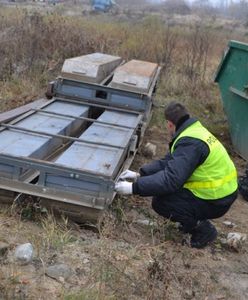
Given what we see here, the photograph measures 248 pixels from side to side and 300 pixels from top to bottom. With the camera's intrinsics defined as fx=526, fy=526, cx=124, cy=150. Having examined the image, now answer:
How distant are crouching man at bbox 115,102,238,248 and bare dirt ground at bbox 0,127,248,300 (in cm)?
24

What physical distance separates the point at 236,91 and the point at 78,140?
366 centimetres

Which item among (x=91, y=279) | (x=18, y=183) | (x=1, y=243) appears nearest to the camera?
(x=91, y=279)

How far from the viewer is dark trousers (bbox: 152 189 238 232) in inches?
173

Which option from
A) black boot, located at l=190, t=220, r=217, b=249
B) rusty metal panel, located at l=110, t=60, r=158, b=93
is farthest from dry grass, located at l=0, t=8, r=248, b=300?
rusty metal panel, located at l=110, t=60, r=158, b=93

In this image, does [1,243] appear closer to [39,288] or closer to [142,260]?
[39,288]

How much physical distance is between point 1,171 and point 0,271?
4.34 ft

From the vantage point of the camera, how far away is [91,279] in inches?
128

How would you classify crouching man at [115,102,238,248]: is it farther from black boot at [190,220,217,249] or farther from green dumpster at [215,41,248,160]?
green dumpster at [215,41,248,160]

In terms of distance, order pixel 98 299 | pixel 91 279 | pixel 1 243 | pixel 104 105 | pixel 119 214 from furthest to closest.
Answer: pixel 104 105 < pixel 119 214 < pixel 1 243 < pixel 91 279 < pixel 98 299

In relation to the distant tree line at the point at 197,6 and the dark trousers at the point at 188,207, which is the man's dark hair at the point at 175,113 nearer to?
the dark trousers at the point at 188,207

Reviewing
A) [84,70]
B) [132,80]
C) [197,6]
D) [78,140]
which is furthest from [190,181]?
[197,6]

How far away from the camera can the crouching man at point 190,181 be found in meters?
4.13

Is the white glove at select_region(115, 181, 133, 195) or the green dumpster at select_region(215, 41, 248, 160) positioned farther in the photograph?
the green dumpster at select_region(215, 41, 248, 160)

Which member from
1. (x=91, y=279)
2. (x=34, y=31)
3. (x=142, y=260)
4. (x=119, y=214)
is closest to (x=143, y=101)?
(x=119, y=214)
